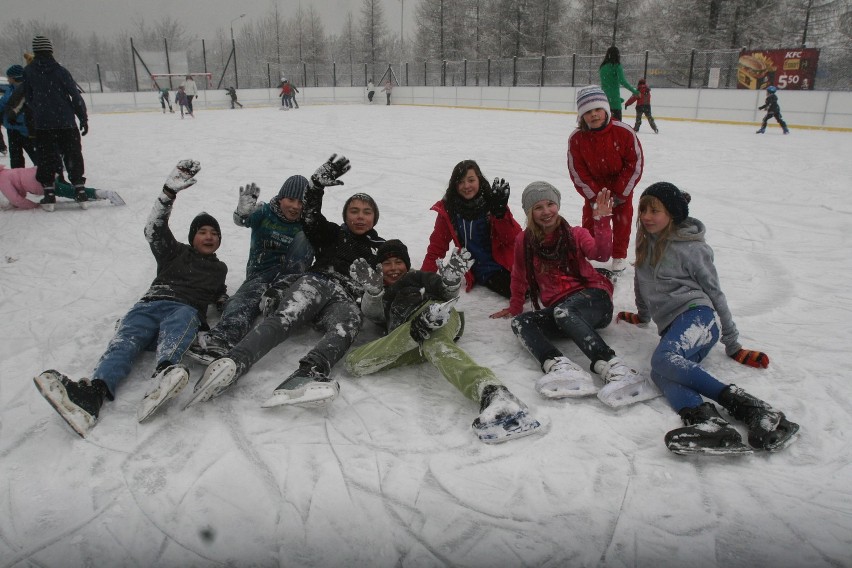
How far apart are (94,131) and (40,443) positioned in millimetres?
14225

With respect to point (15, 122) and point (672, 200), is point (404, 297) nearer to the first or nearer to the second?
point (672, 200)

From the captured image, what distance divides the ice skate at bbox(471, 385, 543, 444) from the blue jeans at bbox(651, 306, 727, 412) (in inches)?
24.7

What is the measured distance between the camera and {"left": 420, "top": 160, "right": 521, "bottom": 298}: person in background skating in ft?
11.3

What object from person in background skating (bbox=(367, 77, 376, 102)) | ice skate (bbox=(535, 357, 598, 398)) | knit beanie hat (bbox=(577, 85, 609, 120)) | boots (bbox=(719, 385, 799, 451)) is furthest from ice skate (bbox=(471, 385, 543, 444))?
person in background skating (bbox=(367, 77, 376, 102))

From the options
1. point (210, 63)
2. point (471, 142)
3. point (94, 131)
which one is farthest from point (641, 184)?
point (210, 63)

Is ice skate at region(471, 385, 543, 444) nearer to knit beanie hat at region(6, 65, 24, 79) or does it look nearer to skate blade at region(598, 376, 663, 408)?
skate blade at region(598, 376, 663, 408)

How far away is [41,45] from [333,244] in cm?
461

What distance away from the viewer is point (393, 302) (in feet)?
9.29

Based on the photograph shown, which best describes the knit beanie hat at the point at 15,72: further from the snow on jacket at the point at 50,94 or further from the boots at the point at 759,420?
the boots at the point at 759,420

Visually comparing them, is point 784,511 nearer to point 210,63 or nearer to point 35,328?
point 35,328

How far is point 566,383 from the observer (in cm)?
238

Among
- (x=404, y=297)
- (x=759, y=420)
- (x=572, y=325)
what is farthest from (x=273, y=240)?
(x=759, y=420)

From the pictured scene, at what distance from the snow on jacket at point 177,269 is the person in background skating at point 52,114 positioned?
351 cm

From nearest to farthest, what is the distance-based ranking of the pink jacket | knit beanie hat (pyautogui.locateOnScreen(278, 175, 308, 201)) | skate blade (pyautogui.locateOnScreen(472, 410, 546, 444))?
skate blade (pyautogui.locateOnScreen(472, 410, 546, 444))
knit beanie hat (pyautogui.locateOnScreen(278, 175, 308, 201))
the pink jacket
